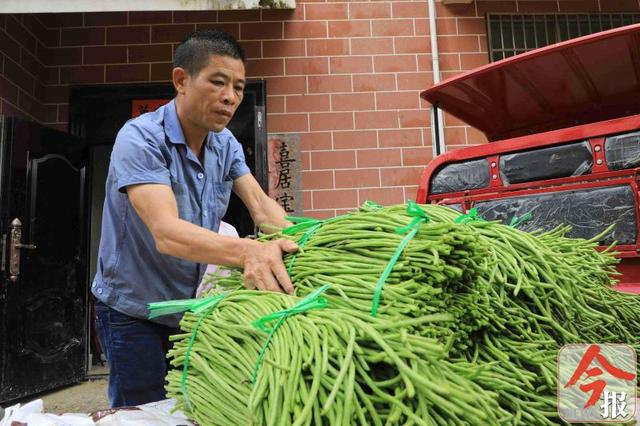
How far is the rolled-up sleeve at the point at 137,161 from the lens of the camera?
5.04 ft

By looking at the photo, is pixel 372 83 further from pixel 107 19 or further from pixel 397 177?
pixel 107 19

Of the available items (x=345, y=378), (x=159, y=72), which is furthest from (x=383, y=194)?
(x=345, y=378)

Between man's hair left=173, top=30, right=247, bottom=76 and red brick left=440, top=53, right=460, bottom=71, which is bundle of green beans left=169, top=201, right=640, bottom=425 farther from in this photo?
red brick left=440, top=53, right=460, bottom=71

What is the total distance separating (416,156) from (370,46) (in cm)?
111

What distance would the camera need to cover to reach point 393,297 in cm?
91

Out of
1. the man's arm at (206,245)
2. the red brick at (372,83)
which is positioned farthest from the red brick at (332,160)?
the man's arm at (206,245)

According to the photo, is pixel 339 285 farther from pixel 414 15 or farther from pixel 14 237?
pixel 414 15

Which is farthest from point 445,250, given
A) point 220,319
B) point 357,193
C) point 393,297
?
point 357,193

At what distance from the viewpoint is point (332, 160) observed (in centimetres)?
464

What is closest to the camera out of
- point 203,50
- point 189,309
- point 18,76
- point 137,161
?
point 189,309

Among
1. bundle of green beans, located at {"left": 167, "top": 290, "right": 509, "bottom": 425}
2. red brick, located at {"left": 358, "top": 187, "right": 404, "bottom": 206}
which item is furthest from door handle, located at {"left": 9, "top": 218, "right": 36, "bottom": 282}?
bundle of green beans, located at {"left": 167, "top": 290, "right": 509, "bottom": 425}

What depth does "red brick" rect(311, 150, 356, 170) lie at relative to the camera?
4.64 m

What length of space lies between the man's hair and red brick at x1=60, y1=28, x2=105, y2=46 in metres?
3.59

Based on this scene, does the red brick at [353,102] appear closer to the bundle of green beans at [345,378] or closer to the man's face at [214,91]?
the man's face at [214,91]
